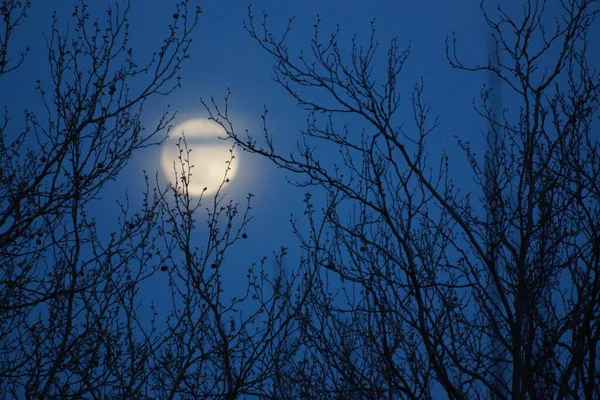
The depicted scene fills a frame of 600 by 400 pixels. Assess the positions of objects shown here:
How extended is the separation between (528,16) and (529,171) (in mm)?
Result: 1185

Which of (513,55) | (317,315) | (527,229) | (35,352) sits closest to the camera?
(527,229)

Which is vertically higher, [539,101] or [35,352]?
[539,101]

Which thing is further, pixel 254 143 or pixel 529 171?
pixel 254 143

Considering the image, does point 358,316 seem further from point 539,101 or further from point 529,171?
point 539,101

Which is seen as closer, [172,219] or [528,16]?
[528,16]

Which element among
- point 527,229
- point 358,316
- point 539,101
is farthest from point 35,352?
point 539,101

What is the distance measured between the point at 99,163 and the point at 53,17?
1.17 meters

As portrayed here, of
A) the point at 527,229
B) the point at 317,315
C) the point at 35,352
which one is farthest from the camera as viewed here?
the point at 317,315

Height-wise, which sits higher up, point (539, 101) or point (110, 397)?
point (539, 101)

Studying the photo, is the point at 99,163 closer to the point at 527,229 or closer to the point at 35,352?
the point at 35,352

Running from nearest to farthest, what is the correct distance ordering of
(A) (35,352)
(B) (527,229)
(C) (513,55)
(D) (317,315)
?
(B) (527,229)
(C) (513,55)
(A) (35,352)
(D) (317,315)

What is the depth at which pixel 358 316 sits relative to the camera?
568cm

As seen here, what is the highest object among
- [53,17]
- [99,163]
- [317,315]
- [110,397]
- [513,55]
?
[53,17]

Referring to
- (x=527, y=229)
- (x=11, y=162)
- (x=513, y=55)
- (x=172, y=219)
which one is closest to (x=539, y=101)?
(x=513, y=55)
